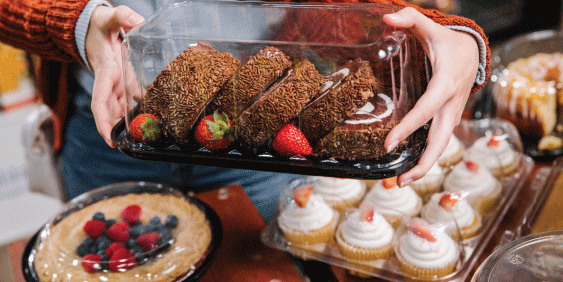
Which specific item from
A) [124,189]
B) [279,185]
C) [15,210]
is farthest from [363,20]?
[15,210]

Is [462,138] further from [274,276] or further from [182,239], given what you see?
[182,239]

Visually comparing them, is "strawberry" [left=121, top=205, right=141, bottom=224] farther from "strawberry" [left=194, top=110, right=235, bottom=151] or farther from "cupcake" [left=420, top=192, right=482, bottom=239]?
"cupcake" [left=420, top=192, right=482, bottom=239]

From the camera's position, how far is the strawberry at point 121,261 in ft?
4.03

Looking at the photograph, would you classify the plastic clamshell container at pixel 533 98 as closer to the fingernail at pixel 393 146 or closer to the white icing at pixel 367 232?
the white icing at pixel 367 232

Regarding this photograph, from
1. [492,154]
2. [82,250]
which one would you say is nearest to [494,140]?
[492,154]

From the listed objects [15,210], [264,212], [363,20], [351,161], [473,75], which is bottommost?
[15,210]

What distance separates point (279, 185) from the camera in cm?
183

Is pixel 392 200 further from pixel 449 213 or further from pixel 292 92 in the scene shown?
pixel 292 92

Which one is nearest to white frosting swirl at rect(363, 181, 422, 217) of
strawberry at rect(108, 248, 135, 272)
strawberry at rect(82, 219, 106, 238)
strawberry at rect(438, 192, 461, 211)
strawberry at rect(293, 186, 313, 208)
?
strawberry at rect(438, 192, 461, 211)

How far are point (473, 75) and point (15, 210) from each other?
276 centimetres

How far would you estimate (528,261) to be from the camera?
36.5 inches

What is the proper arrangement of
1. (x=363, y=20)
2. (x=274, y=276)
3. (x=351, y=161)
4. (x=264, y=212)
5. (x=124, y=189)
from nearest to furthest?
(x=351, y=161), (x=363, y=20), (x=274, y=276), (x=124, y=189), (x=264, y=212)

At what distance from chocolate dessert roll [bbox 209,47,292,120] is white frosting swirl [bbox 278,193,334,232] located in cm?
47

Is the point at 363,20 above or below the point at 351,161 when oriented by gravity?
above
